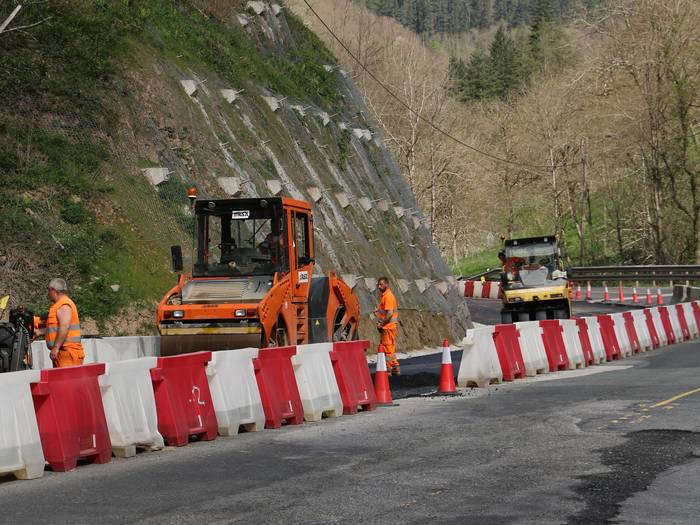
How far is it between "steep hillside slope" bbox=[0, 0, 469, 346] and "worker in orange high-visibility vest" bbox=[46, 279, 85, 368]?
10371 mm

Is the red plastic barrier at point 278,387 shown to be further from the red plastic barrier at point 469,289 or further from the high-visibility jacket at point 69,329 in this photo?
the red plastic barrier at point 469,289

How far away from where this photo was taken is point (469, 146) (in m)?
82.3

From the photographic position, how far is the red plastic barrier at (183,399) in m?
11.9

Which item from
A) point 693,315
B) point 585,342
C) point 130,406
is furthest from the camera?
point 693,315

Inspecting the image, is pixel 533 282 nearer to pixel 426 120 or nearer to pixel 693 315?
pixel 693 315

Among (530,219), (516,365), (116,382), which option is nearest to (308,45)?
(516,365)

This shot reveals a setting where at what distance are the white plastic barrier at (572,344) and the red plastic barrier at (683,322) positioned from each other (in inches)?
401

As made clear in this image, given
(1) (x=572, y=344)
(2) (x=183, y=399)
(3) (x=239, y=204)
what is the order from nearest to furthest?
1. (2) (x=183, y=399)
2. (3) (x=239, y=204)
3. (1) (x=572, y=344)

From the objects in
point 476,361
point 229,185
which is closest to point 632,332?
point 476,361

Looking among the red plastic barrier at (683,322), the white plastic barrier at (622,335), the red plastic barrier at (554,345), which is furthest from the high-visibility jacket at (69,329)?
the red plastic barrier at (683,322)

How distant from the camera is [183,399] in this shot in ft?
40.3

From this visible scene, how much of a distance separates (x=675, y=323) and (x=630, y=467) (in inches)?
953

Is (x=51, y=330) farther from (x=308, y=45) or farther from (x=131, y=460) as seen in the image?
(x=308, y=45)

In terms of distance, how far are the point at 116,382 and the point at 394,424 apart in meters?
3.80
